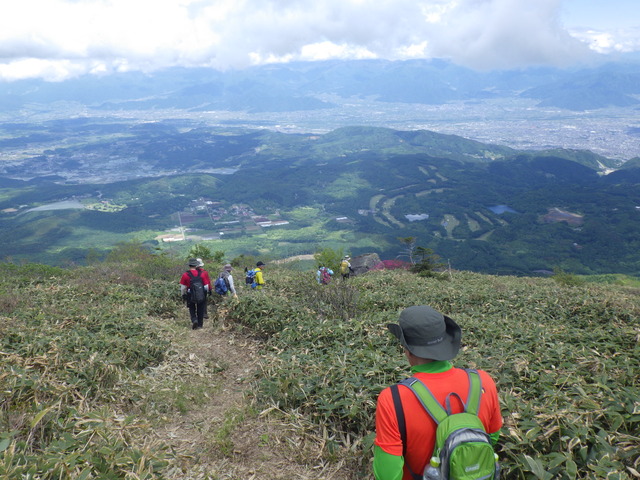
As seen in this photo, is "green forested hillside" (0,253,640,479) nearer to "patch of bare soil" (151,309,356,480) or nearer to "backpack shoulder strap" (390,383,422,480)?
"patch of bare soil" (151,309,356,480)

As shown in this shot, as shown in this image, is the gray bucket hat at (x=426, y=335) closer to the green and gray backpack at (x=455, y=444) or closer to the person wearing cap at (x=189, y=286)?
the green and gray backpack at (x=455, y=444)

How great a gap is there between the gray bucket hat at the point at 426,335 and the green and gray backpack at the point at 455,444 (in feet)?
0.88

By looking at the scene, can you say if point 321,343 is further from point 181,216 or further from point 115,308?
point 181,216

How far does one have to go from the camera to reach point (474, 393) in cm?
304

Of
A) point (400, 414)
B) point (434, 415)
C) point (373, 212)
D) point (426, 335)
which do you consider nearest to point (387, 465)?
point (400, 414)

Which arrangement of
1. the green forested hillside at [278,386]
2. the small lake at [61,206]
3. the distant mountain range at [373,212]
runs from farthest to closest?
1. the small lake at [61,206]
2. the distant mountain range at [373,212]
3. the green forested hillside at [278,386]

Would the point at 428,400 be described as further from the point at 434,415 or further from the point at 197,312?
the point at 197,312

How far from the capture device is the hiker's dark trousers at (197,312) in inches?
446

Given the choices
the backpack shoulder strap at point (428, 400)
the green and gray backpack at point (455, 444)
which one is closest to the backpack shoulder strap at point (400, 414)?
the green and gray backpack at point (455, 444)

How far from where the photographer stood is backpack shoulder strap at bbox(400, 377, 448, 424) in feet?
9.37

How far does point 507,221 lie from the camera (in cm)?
12294

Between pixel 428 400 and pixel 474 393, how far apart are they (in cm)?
43

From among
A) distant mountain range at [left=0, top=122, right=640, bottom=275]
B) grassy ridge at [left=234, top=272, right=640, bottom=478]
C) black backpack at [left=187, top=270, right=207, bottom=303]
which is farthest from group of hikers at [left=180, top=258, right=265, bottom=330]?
distant mountain range at [left=0, top=122, right=640, bottom=275]

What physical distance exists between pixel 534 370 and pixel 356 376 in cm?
282
